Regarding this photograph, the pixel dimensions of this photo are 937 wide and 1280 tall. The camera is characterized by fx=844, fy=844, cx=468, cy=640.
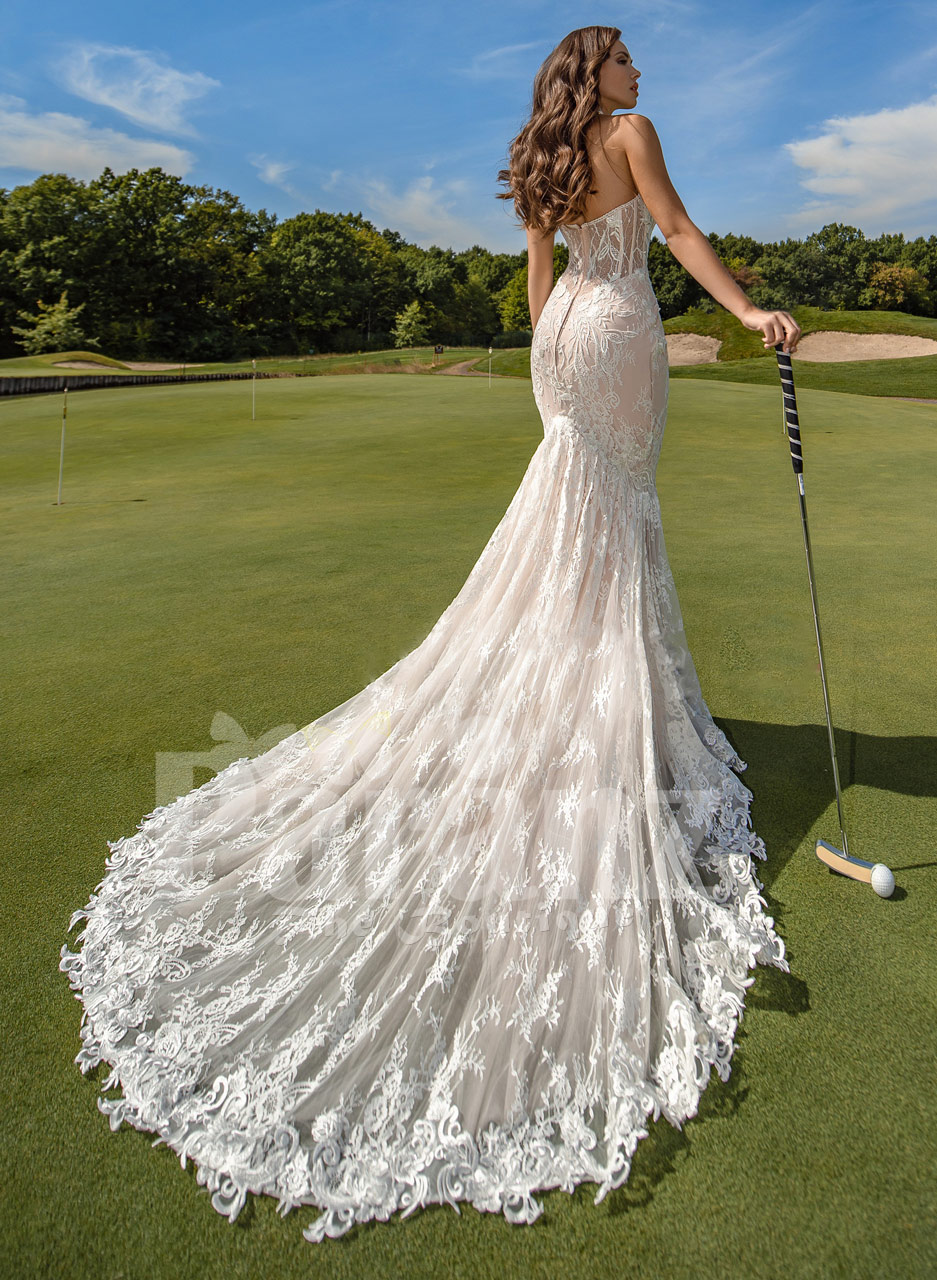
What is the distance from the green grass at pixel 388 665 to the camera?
1.47m

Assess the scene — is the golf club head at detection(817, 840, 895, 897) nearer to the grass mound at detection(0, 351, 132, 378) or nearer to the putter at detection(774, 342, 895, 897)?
the putter at detection(774, 342, 895, 897)

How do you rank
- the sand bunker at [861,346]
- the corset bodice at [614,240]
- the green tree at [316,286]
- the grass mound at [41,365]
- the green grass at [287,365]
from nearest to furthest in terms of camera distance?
the corset bodice at [614,240]
the grass mound at [41,365]
the green grass at [287,365]
the sand bunker at [861,346]
the green tree at [316,286]

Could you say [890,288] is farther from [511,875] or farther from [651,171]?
[511,875]

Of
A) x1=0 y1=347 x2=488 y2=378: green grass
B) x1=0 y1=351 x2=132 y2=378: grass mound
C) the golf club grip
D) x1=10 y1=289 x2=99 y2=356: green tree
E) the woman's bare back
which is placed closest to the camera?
the golf club grip

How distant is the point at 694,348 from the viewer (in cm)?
3231

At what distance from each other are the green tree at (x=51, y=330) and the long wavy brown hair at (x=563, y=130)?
39519 mm

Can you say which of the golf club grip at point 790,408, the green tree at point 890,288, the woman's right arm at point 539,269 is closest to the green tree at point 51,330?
the woman's right arm at point 539,269

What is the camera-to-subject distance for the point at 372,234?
235 ft

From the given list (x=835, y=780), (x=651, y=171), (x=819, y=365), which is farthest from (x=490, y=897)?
(x=819, y=365)

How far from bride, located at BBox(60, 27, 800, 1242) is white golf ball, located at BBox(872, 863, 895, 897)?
33 centimetres

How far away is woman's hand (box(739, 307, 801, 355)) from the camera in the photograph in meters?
2.18

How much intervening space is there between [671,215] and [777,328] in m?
0.51

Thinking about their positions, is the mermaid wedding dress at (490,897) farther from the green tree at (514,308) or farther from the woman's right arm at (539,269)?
the green tree at (514,308)

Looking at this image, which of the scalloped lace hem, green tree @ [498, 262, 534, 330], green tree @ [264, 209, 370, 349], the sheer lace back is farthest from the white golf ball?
green tree @ [498, 262, 534, 330]
